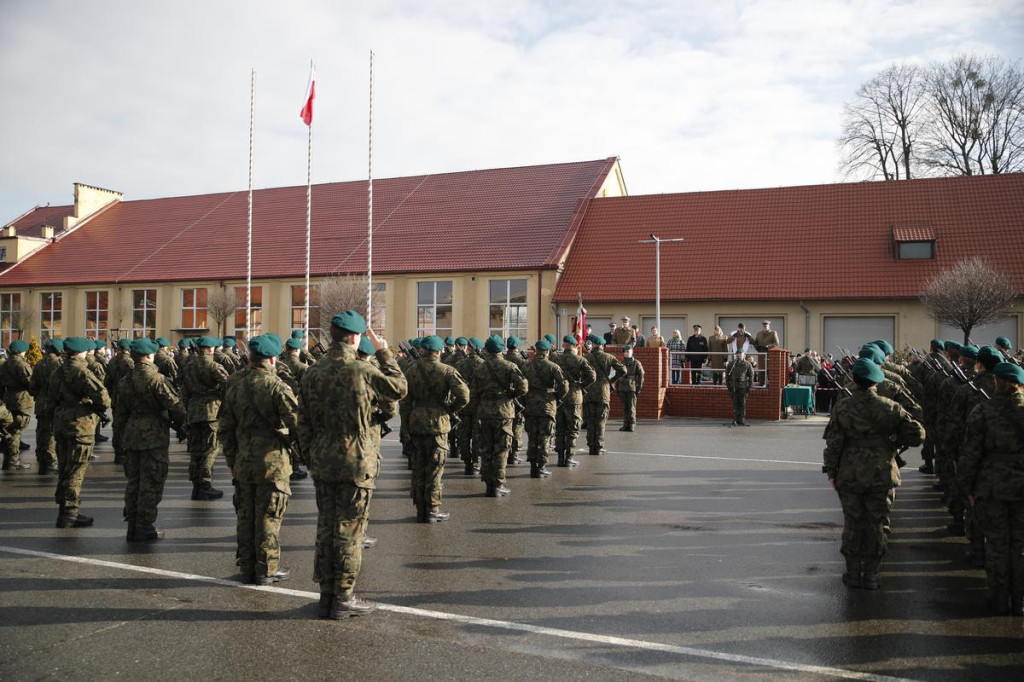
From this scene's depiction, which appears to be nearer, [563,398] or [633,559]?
[633,559]

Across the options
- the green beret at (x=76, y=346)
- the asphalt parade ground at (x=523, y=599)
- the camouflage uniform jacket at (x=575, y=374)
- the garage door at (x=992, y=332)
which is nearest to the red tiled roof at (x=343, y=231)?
the garage door at (x=992, y=332)

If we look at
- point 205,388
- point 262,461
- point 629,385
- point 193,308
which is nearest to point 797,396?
point 629,385

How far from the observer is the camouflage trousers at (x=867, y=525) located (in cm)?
636

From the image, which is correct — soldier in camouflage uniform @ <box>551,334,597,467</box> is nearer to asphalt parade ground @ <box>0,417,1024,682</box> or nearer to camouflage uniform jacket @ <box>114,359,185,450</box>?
asphalt parade ground @ <box>0,417,1024,682</box>

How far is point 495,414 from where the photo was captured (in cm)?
1052

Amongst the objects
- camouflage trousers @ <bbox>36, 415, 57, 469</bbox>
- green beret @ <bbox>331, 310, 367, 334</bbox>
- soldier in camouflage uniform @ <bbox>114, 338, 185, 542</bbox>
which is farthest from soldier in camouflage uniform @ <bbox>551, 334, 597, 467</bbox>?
camouflage trousers @ <bbox>36, 415, 57, 469</bbox>

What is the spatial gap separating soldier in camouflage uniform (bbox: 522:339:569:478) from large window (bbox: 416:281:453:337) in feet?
70.8

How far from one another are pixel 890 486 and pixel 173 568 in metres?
5.87

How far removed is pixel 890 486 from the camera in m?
6.36

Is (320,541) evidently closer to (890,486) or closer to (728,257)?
(890,486)

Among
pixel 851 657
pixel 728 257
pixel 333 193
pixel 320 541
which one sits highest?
pixel 333 193

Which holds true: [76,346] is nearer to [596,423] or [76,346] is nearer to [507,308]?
[596,423]

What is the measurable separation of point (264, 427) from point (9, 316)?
4320 centimetres

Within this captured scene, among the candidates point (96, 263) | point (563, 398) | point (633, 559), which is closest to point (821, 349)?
point (563, 398)
